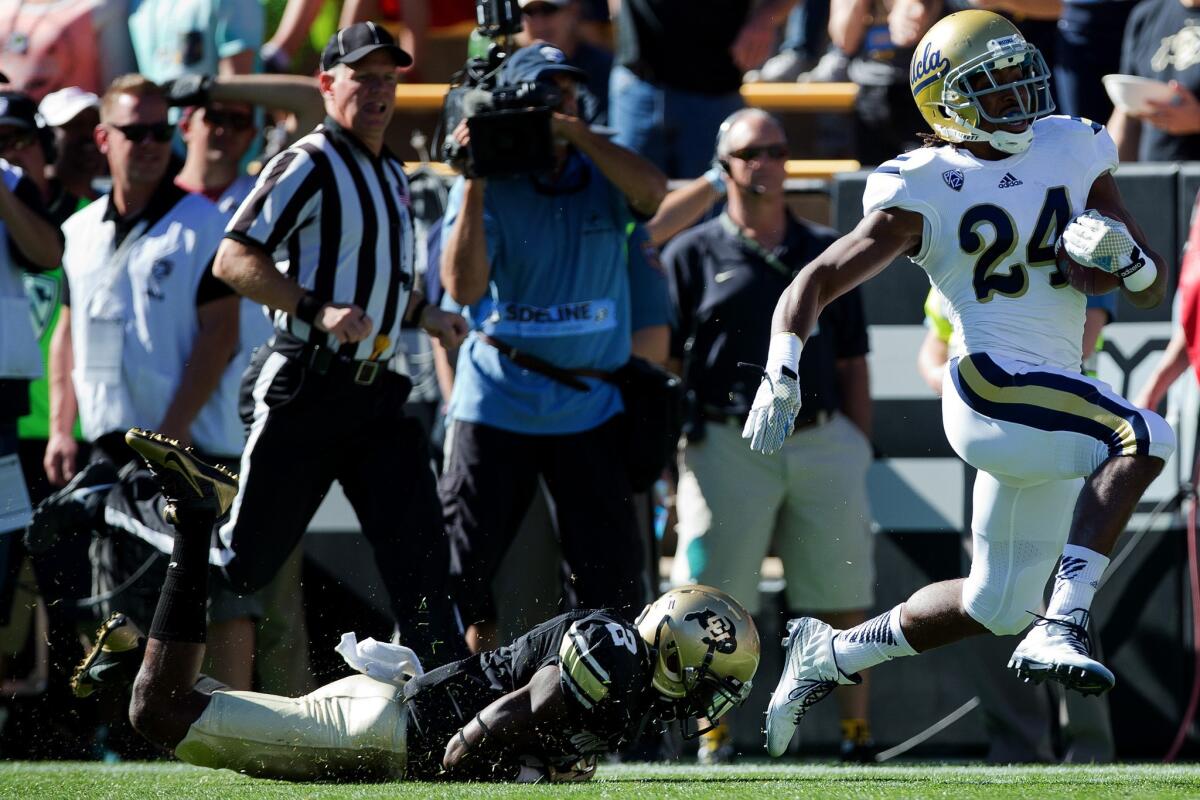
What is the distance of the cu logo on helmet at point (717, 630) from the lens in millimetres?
4809

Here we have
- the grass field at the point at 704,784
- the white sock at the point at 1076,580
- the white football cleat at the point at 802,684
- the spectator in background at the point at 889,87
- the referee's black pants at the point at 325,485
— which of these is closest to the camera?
the white sock at the point at 1076,580

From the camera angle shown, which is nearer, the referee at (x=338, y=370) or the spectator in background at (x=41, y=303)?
the referee at (x=338, y=370)

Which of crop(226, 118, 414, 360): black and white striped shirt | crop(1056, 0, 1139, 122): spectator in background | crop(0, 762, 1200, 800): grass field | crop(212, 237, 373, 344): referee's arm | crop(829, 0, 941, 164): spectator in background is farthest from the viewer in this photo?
crop(1056, 0, 1139, 122): spectator in background

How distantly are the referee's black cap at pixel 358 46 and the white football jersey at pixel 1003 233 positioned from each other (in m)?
1.78

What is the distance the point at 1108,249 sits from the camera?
14.9ft

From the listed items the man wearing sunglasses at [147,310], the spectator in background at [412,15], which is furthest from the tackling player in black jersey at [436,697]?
the spectator in background at [412,15]

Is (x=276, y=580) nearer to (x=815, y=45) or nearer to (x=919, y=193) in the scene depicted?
(x=919, y=193)

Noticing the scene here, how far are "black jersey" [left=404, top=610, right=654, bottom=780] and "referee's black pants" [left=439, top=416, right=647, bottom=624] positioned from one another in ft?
3.33

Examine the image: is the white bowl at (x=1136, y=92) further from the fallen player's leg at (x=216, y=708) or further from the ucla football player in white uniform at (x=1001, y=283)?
the fallen player's leg at (x=216, y=708)

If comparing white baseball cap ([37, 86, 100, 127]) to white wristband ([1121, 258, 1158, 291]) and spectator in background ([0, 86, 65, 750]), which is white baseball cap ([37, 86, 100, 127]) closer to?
spectator in background ([0, 86, 65, 750])

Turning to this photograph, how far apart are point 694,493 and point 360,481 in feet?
4.48

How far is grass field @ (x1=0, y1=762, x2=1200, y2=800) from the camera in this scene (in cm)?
451

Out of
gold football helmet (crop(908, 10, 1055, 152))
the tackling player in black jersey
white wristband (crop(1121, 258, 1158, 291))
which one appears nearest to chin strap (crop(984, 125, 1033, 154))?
gold football helmet (crop(908, 10, 1055, 152))

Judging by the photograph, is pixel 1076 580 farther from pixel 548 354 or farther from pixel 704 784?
pixel 548 354
